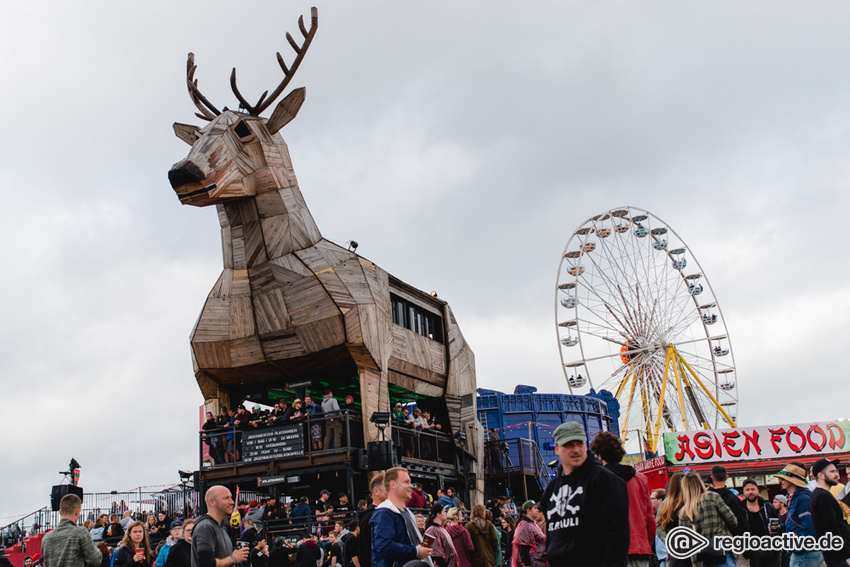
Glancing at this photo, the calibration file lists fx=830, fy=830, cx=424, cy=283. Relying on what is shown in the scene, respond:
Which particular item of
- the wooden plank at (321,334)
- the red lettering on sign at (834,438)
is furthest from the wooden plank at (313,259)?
the red lettering on sign at (834,438)

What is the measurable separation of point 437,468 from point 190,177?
9.44 meters

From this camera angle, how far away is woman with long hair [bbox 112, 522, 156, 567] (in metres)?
9.52

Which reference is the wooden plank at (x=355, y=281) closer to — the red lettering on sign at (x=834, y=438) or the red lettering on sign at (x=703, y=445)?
the red lettering on sign at (x=703, y=445)

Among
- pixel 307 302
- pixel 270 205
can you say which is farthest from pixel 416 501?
pixel 270 205

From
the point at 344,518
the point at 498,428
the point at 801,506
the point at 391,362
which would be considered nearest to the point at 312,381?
the point at 391,362

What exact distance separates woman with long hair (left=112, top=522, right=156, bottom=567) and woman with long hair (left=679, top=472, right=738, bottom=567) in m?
6.00

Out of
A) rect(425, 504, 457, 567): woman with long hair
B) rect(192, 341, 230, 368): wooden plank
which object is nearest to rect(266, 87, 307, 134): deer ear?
rect(192, 341, 230, 368): wooden plank

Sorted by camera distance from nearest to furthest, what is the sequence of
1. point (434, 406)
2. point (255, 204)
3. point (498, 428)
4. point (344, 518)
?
point (344, 518) < point (255, 204) < point (434, 406) < point (498, 428)

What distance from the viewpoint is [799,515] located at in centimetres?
797

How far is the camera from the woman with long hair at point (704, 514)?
7.51 meters

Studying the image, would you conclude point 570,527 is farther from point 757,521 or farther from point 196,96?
point 196,96

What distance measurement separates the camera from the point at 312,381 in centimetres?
2059

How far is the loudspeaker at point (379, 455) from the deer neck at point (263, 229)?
195 inches

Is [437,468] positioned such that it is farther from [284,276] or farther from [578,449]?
[578,449]
